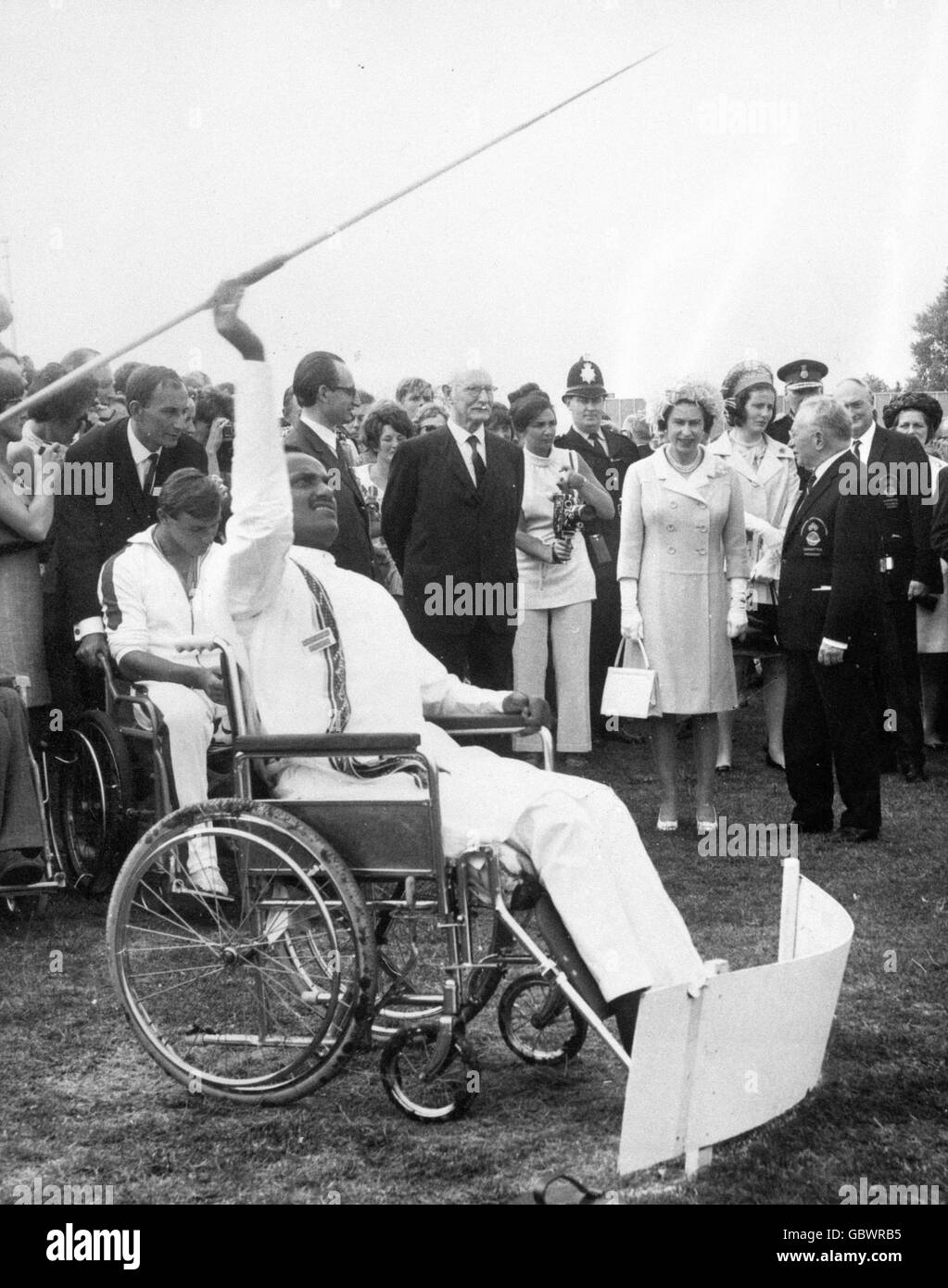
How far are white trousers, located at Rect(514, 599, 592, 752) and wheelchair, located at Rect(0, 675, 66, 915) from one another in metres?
2.68

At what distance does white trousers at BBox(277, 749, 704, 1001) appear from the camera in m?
3.47

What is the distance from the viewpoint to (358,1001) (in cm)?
355

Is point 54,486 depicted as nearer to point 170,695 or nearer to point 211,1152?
point 170,695

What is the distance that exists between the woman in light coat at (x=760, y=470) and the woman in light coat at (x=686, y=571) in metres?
1.29

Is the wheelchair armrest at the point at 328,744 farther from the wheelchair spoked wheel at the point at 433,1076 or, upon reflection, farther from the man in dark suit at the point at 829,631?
the man in dark suit at the point at 829,631

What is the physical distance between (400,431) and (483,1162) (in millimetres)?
5186

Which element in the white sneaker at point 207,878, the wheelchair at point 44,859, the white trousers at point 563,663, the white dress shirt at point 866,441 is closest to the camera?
the white sneaker at point 207,878

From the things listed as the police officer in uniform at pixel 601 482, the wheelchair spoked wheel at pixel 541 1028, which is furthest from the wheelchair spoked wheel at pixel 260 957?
the police officer in uniform at pixel 601 482

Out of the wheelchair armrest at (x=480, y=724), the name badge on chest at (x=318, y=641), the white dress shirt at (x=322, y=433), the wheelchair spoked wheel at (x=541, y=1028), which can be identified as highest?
the white dress shirt at (x=322, y=433)

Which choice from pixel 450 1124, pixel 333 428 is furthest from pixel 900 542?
pixel 450 1124

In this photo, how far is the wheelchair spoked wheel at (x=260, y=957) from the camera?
3586 millimetres

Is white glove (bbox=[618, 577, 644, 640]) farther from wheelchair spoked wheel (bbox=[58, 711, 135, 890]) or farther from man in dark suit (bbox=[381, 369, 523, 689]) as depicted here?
wheelchair spoked wheel (bbox=[58, 711, 135, 890])

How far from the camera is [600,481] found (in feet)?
29.7
